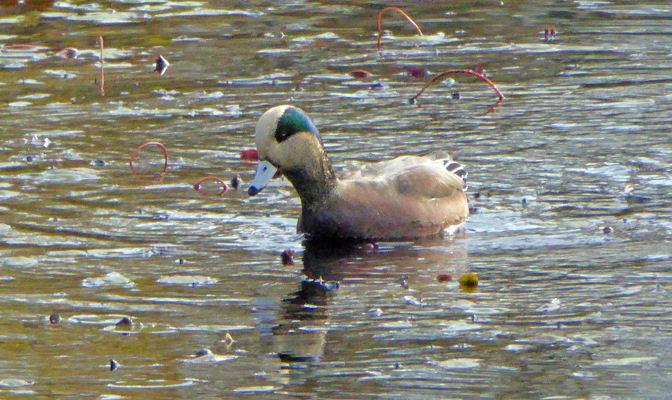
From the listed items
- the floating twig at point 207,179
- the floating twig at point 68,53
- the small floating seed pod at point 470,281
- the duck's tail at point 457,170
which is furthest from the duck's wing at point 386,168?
the floating twig at point 68,53

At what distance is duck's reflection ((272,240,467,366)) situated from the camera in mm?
6231

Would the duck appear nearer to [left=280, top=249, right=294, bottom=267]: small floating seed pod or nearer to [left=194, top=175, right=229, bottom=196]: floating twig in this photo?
[left=280, top=249, right=294, bottom=267]: small floating seed pod

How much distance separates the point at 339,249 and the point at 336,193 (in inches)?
16.8

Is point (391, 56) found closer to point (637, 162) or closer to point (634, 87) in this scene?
point (634, 87)

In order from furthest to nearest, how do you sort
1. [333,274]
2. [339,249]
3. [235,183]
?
[235,183] → [339,249] → [333,274]

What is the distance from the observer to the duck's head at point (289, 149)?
841 cm

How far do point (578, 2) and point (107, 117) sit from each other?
886cm

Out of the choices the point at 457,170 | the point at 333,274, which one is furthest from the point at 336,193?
the point at 457,170

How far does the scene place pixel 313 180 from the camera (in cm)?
848

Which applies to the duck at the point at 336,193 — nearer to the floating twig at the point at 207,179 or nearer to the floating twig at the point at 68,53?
the floating twig at the point at 207,179

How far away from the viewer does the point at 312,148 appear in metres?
8.60

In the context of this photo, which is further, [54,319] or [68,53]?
[68,53]

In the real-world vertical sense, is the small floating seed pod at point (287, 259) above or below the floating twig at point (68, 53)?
below

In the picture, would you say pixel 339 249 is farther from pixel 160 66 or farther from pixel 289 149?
pixel 160 66
